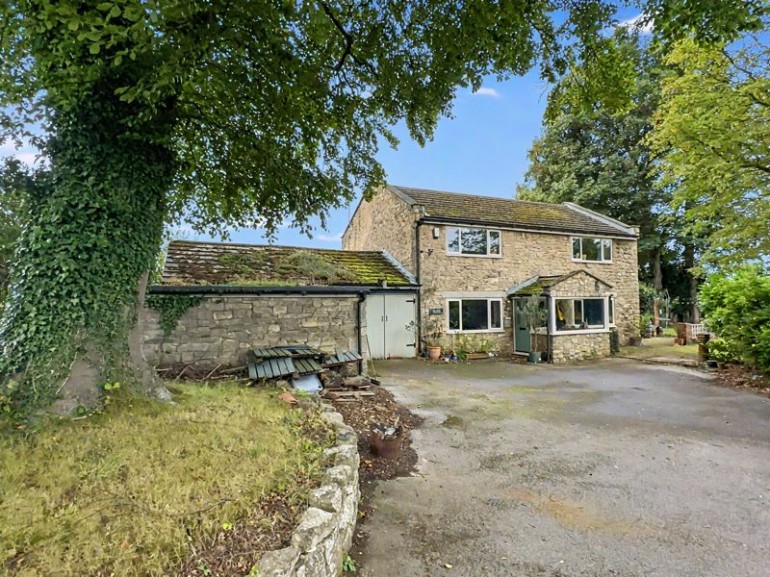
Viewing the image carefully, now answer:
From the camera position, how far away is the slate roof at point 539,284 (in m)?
14.6

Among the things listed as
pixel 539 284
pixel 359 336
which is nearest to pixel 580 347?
pixel 539 284

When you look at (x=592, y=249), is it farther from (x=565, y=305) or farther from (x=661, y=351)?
(x=661, y=351)

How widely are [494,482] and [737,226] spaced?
1192 centimetres

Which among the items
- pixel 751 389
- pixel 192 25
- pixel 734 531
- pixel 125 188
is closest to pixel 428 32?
pixel 192 25

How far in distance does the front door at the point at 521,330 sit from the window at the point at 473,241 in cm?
225

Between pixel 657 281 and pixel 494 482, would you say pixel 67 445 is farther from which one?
pixel 657 281

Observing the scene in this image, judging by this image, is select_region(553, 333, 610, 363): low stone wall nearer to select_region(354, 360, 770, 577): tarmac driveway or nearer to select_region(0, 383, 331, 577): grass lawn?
select_region(354, 360, 770, 577): tarmac driveway

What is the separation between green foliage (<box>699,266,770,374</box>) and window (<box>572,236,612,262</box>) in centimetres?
623

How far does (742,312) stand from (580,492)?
931 cm

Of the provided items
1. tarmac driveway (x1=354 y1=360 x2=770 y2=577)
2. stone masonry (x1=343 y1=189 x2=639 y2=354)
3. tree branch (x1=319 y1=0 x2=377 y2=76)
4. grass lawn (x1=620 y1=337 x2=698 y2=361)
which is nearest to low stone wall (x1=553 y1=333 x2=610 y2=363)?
stone masonry (x1=343 y1=189 x2=639 y2=354)

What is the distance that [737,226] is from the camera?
11.3 m

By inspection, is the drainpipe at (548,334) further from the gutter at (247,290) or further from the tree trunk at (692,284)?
the tree trunk at (692,284)

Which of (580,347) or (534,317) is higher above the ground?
(534,317)

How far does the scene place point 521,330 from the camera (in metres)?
15.4
